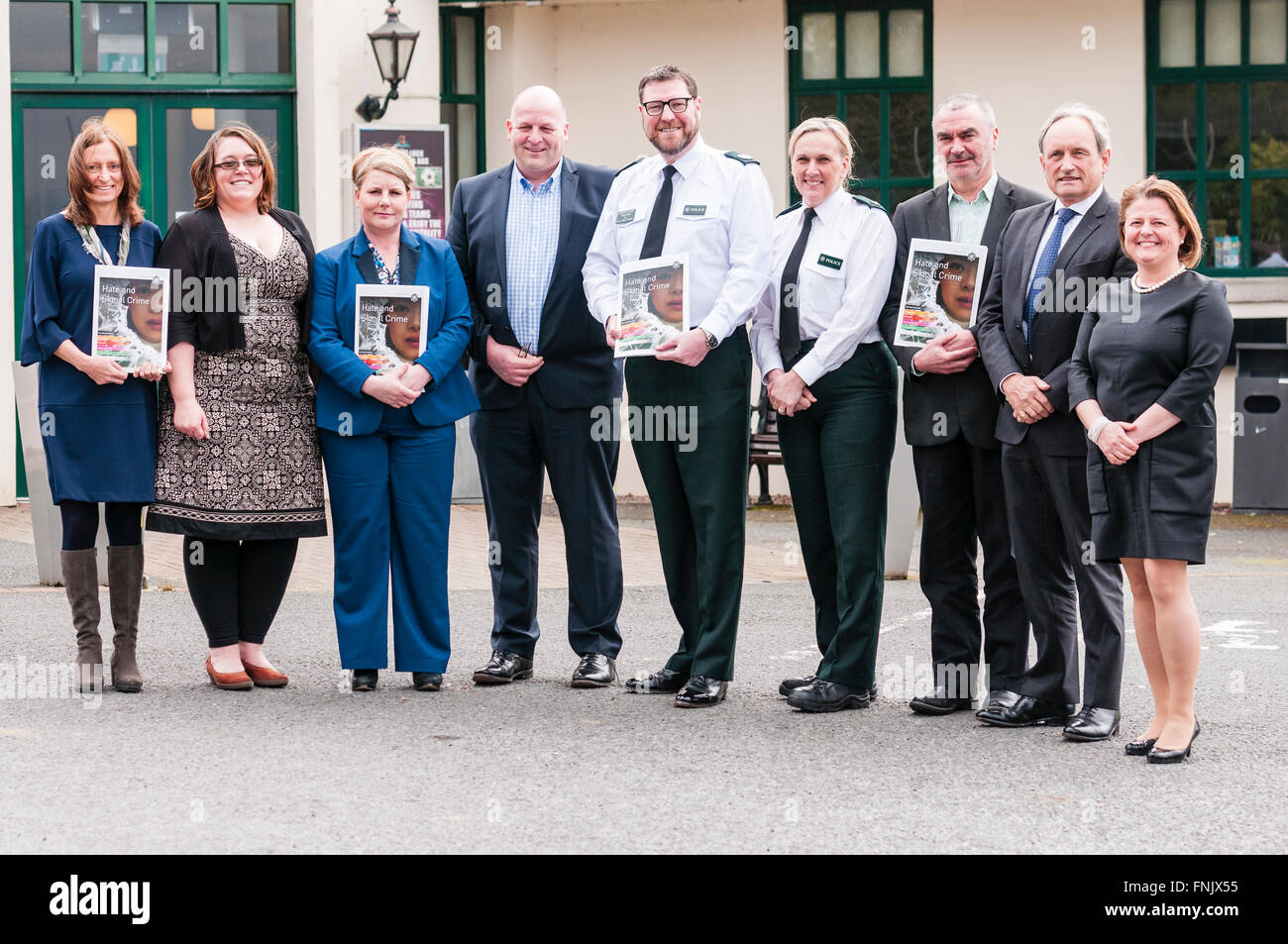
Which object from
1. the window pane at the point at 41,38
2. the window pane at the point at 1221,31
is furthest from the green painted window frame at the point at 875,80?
the window pane at the point at 41,38

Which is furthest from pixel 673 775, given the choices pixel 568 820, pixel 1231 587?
pixel 1231 587

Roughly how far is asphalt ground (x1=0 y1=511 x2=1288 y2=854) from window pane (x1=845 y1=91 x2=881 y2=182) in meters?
8.37

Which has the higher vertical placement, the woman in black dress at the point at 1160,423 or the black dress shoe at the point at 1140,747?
the woman in black dress at the point at 1160,423

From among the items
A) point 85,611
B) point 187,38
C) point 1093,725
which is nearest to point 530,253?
point 85,611

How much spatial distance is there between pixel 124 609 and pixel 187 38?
8482 millimetres

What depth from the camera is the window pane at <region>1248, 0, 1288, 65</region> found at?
15.1 meters

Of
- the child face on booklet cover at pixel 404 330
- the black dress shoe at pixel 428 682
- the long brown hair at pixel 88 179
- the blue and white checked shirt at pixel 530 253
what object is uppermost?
the long brown hair at pixel 88 179

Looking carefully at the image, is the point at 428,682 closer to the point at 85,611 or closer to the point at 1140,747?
the point at 85,611

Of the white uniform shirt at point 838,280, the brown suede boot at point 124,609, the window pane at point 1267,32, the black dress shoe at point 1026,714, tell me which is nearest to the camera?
the black dress shoe at point 1026,714

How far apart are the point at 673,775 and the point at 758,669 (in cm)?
215

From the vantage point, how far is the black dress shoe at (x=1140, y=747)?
5.90 metres

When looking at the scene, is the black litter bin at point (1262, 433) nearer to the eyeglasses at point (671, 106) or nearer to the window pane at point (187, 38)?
the window pane at point (187, 38)

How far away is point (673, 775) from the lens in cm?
557

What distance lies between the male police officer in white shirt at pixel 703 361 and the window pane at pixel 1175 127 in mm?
9531
